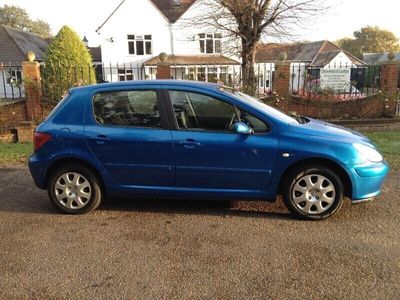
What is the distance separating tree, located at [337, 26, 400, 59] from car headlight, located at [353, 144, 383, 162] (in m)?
72.8

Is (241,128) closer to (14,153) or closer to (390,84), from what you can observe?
(14,153)

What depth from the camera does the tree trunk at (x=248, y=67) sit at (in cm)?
1136

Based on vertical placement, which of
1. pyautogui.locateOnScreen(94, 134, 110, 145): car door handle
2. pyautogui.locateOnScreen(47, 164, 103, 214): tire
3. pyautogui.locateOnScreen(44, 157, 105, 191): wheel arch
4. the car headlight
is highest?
pyautogui.locateOnScreen(94, 134, 110, 145): car door handle

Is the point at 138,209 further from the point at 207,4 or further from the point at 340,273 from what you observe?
the point at 207,4

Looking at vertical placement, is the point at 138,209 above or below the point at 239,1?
below

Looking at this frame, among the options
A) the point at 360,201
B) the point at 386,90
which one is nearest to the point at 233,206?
the point at 360,201

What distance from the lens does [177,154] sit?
4.26 metres

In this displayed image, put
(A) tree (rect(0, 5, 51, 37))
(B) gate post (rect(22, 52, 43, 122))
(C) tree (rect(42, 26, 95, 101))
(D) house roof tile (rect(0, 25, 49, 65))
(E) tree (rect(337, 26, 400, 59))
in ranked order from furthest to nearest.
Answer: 1. (E) tree (rect(337, 26, 400, 59))
2. (A) tree (rect(0, 5, 51, 37))
3. (D) house roof tile (rect(0, 25, 49, 65))
4. (C) tree (rect(42, 26, 95, 101))
5. (B) gate post (rect(22, 52, 43, 122))

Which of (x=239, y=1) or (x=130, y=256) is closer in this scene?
(x=130, y=256)

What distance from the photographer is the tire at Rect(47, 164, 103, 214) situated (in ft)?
14.7

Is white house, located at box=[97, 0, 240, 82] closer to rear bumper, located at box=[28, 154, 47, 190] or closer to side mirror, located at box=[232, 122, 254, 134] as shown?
rear bumper, located at box=[28, 154, 47, 190]

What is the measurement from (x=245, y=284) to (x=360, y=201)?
1.92 meters

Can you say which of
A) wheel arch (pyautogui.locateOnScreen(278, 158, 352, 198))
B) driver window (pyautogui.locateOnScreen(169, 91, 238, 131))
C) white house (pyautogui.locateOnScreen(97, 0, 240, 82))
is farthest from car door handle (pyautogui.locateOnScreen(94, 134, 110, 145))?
white house (pyautogui.locateOnScreen(97, 0, 240, 82))

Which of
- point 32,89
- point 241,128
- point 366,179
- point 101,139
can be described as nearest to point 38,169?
point 101,139
